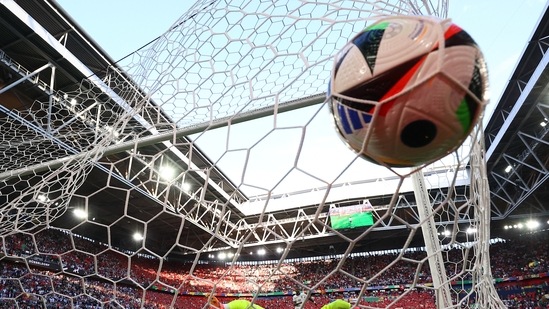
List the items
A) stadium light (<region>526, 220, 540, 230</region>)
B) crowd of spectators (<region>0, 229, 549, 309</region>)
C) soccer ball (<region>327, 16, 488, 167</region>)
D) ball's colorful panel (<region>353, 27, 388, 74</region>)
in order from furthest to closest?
1. stadium light (<region>526, 220, 540, 230</region>)
2. crowd of spectators (<region>0, 229, 549, 309</region>)
3. ball's colorful panel (<region>353, 27, 388, 74</region>)
4. soccer ball (<region>327, 16, 488, 167</region>)

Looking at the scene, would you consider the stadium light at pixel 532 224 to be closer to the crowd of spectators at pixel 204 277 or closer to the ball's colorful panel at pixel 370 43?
the crowd of spectators at pixel 204 277

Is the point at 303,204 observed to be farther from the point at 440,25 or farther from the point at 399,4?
the point at 440,25

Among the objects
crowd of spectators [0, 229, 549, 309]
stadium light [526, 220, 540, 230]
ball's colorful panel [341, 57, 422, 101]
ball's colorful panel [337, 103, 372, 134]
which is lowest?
ball's colorful panel [337, 103, 372, 134]

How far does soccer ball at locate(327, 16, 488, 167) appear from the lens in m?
1.34

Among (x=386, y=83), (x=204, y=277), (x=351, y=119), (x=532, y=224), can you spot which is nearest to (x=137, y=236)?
(x=204, y=277)

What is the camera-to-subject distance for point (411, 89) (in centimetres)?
133

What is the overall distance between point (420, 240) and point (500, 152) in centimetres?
879

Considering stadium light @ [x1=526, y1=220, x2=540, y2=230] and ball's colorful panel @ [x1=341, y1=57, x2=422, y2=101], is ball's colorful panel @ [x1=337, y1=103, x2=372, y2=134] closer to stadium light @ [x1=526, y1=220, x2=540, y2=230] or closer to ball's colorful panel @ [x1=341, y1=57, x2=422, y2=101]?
ball's colorful panel @ [x1=341, y1=57, x2=422, y2=101]

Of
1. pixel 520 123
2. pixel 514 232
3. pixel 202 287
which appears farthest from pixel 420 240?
pixel 202 287

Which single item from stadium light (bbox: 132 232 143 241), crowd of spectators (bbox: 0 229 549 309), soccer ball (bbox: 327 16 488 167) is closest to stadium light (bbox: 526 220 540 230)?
crowd of spectators (bbox: 0 229 549 309)

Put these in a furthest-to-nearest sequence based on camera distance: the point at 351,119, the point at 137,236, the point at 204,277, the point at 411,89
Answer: the point at 137,236 → the point at 204,277 → the point at 351,119 → the point at 411,89

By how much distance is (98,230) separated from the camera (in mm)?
19891

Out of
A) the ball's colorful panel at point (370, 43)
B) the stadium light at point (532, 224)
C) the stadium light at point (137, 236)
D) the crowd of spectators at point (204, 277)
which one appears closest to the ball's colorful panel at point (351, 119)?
the ball's colorful panel at point (370, 43)

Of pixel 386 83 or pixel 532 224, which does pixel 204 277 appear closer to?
pixel 532 224
